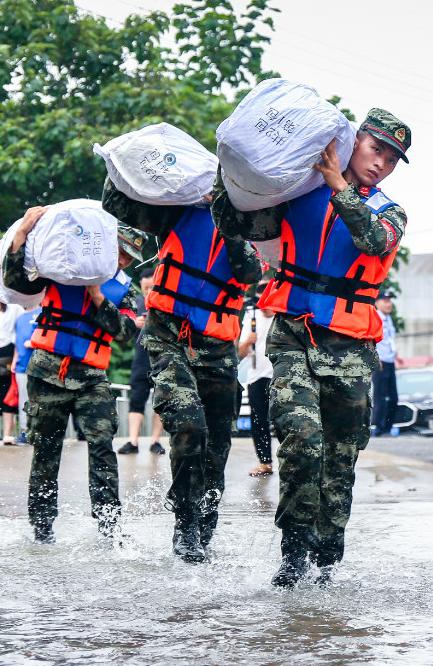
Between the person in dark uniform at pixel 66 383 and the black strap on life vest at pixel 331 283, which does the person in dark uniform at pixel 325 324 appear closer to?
the black strap on life vest at pixel 331 283

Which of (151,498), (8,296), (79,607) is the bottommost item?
(151,498)

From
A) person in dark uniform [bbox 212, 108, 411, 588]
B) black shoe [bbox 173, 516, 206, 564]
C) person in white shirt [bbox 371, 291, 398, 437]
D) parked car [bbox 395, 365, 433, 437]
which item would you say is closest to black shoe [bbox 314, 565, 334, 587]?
person in dark uniform [bbox 212, 108, 411, 588]

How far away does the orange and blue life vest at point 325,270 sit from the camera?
5590 millimetres

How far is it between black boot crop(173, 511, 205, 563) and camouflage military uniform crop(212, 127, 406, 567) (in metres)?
0.68

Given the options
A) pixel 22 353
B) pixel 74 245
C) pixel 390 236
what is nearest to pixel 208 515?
pixel 74 245

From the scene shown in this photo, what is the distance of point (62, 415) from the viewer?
7309mm

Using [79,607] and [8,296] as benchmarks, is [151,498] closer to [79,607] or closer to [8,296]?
[8,296]

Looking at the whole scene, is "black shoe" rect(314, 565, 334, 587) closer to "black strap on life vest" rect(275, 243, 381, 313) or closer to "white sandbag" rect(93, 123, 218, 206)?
"black strap on life vest" rect(275, 243, 381, 313)

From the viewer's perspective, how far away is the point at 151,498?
9.35 m

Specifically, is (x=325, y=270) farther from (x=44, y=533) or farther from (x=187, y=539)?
(x=44, y=533)

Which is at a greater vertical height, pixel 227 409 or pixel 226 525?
pixel 227 409

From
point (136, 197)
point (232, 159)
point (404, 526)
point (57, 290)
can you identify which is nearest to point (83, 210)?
point (57, 290)

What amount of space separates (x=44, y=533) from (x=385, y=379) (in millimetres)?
11600

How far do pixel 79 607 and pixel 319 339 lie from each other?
1.42 m
